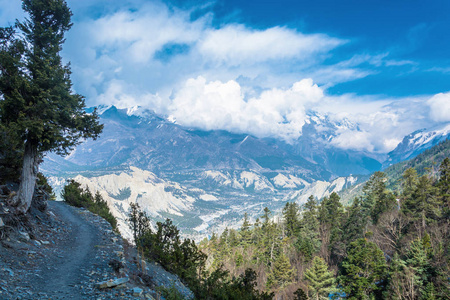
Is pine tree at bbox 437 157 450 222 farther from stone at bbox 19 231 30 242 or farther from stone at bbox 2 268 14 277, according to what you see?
stone at bbox 19 231 30 242

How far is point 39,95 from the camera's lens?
14.9 metres

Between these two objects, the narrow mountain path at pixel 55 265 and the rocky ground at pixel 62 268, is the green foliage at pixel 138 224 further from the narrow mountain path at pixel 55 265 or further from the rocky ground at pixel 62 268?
the rocky ground at pixel 62 268

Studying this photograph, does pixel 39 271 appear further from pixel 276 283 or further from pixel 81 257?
pixel 276 283

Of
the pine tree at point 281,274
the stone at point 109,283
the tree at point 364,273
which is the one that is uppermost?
the stone at point 109,283

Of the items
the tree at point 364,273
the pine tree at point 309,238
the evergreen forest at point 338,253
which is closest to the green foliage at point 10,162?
the evergreen forest at point 338,253

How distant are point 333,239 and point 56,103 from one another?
62.2 m

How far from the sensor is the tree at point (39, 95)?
1489 cm

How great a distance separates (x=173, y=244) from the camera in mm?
21844

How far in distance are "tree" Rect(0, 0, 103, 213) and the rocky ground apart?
2.97 metres

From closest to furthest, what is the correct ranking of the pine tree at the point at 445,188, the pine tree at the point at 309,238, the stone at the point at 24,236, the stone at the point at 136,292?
1. the stone at the point at 136,292
2. the stone at the point at 24,236
3. the pine tree at the point at 445,188
4. the pine tree at the point at 309,238

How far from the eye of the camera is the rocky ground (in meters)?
9.27

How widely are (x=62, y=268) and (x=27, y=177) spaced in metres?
7.93

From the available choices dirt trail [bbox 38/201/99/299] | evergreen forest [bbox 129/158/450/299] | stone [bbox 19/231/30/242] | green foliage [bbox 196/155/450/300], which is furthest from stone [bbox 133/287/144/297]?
stone [bbox 19/231/30/242]

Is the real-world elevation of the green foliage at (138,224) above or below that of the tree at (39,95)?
below
